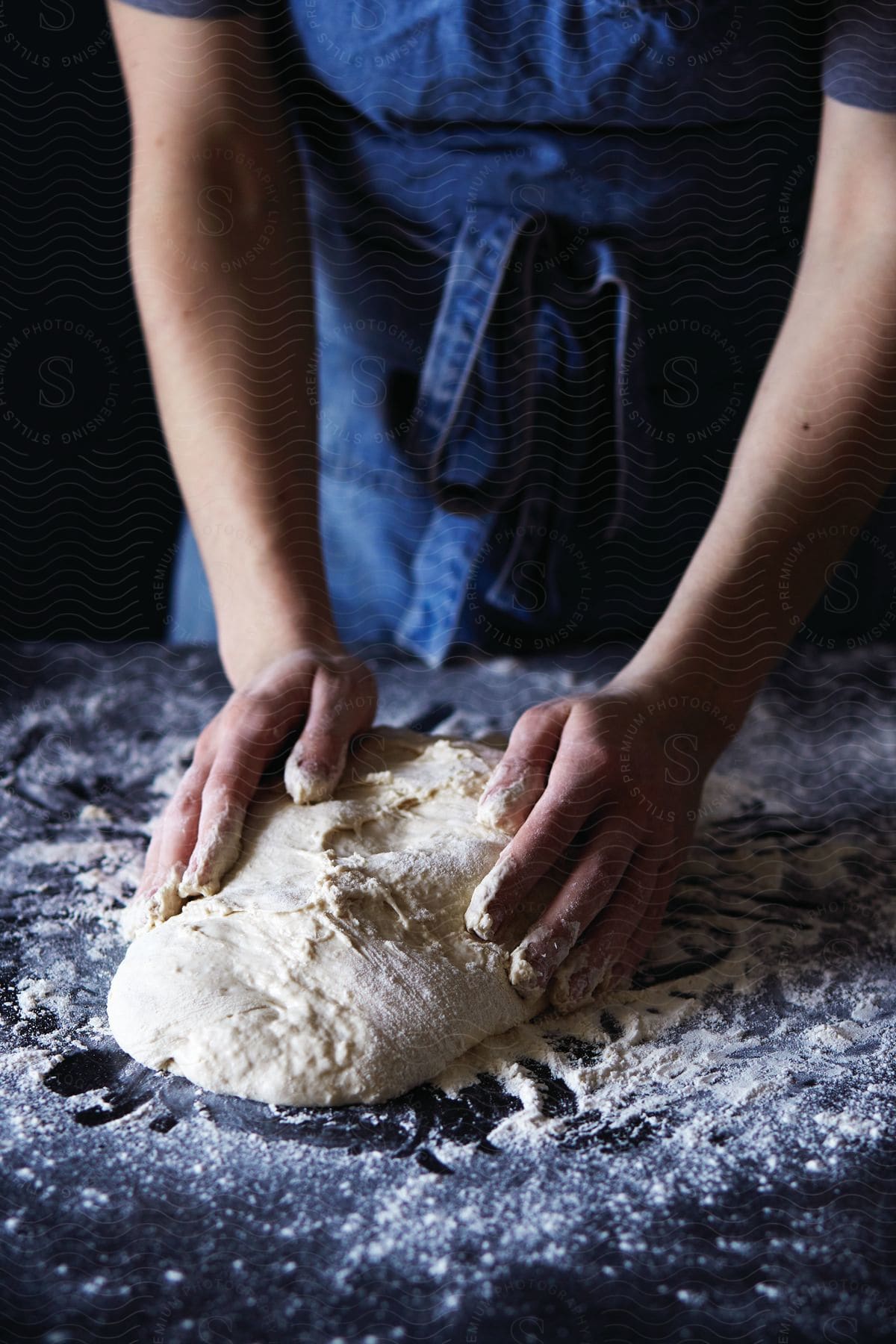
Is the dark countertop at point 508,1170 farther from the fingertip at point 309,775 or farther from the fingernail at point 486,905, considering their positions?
the fingertip at point 309,775

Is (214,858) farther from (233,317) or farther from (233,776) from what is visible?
(233,317)

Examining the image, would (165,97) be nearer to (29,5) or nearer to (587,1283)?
(29,5)

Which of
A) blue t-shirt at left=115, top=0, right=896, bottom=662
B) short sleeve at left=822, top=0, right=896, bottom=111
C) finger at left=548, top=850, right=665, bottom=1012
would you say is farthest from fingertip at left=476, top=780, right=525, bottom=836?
short sleeve at left=822, top=0, right=896, bottom=111

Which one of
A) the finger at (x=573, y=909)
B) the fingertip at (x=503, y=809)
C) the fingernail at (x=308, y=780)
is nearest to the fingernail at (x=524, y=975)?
the finger at (x=573, y=909)

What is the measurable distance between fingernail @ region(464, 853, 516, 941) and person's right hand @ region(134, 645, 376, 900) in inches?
7.5

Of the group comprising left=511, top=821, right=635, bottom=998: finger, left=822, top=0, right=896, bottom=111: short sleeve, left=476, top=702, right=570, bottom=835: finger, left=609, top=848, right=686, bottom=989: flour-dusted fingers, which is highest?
left=822, top=0, right=896, bottom=111: short sleeve

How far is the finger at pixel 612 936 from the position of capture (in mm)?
866

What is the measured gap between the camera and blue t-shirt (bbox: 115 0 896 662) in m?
1.13

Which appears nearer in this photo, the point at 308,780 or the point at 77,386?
the point at 308,780

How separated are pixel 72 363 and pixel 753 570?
1.02m

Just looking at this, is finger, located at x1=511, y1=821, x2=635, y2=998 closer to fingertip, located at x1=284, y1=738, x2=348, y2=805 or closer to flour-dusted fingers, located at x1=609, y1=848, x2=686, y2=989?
flour-dusted fingers, located at x1=609, y1=848, x2=686, y2=989

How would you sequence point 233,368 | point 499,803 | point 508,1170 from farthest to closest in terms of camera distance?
point 233,368 < point 499,803 < point 508,1170

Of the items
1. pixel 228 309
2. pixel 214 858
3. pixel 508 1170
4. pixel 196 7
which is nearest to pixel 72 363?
pixel 228 309

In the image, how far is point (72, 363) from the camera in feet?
5.17
